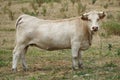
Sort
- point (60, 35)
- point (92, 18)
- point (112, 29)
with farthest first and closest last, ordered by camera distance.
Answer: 1. point (112, 29)
2. point (60, 35)
3. point (92, 18)

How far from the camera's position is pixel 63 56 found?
1259 cm

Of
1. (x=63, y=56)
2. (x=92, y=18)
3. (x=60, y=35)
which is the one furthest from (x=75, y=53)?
(x=63, y=56)

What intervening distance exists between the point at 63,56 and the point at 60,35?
2297mm

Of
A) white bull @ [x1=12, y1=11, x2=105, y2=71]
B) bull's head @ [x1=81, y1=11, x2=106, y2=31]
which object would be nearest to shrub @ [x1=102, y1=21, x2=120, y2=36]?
white bull @ [x1=12, y1=11, x2=105, y2=71]

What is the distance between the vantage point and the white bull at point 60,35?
33.8ft

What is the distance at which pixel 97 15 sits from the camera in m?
10.2

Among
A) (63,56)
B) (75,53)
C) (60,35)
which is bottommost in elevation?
(63,56)

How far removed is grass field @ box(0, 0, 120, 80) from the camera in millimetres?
9633

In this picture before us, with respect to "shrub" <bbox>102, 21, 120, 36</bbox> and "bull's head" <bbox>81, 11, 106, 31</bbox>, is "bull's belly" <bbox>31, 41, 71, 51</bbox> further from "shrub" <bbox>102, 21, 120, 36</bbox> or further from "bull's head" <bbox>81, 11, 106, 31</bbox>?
"shrub" <bbox>102, 21, 120, 36</bbox>

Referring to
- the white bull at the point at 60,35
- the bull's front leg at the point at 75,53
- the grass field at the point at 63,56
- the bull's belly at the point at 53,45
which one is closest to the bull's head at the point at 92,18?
the white bull at the point at 60,35

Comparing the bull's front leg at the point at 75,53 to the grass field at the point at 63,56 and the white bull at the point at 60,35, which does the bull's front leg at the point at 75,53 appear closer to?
the white bull at the point at 60,35

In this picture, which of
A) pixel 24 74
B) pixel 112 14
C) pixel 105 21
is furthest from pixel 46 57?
pixel 112 14

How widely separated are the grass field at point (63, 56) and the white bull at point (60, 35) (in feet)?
1.72

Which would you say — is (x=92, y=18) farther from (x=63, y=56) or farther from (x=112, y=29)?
(x=112, y=29)
